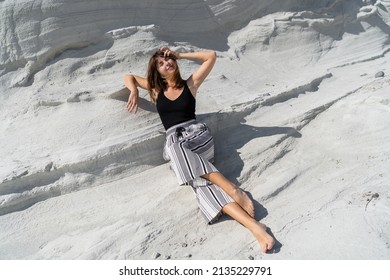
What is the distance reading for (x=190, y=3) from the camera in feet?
14.9

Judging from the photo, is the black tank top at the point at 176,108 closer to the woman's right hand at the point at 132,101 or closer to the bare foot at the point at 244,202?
the woman's right hand at the point at 132,101

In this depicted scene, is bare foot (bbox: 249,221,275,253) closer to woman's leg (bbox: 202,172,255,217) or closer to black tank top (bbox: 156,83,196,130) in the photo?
woman's leg (bbox: 202,172,255,217)

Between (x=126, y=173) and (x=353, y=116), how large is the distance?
2.16m

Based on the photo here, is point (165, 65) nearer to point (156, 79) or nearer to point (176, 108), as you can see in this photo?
point (156, 79)

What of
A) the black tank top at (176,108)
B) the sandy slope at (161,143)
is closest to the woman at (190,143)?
the black tank top at (176,108)

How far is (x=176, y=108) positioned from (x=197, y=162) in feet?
1.87

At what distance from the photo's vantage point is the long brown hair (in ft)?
10.5

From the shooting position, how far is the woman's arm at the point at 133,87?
129 inches

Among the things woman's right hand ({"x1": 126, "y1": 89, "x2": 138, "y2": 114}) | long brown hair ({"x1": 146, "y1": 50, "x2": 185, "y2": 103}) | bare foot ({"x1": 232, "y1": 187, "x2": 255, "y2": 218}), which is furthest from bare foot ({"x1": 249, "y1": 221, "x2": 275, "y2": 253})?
woman's right hand ({"x1": 126, "y1": 89, "x2": 138, "y2": 114})

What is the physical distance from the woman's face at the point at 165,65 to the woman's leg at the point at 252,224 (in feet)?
3.90

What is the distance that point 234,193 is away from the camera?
2.71 m

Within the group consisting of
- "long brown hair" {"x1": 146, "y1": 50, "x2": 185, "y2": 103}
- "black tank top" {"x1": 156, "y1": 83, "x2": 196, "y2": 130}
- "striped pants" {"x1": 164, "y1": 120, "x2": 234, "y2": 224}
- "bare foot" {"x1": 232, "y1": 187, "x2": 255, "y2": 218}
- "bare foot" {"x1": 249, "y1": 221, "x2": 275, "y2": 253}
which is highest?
"long brown hair" {"x1": 146, "y1": 50, "x2": 185, "y2": 103}

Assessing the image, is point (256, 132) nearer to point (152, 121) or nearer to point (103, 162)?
point (152, 121)

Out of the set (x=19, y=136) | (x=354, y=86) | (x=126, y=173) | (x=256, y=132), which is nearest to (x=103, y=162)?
(x=126, y=173)
